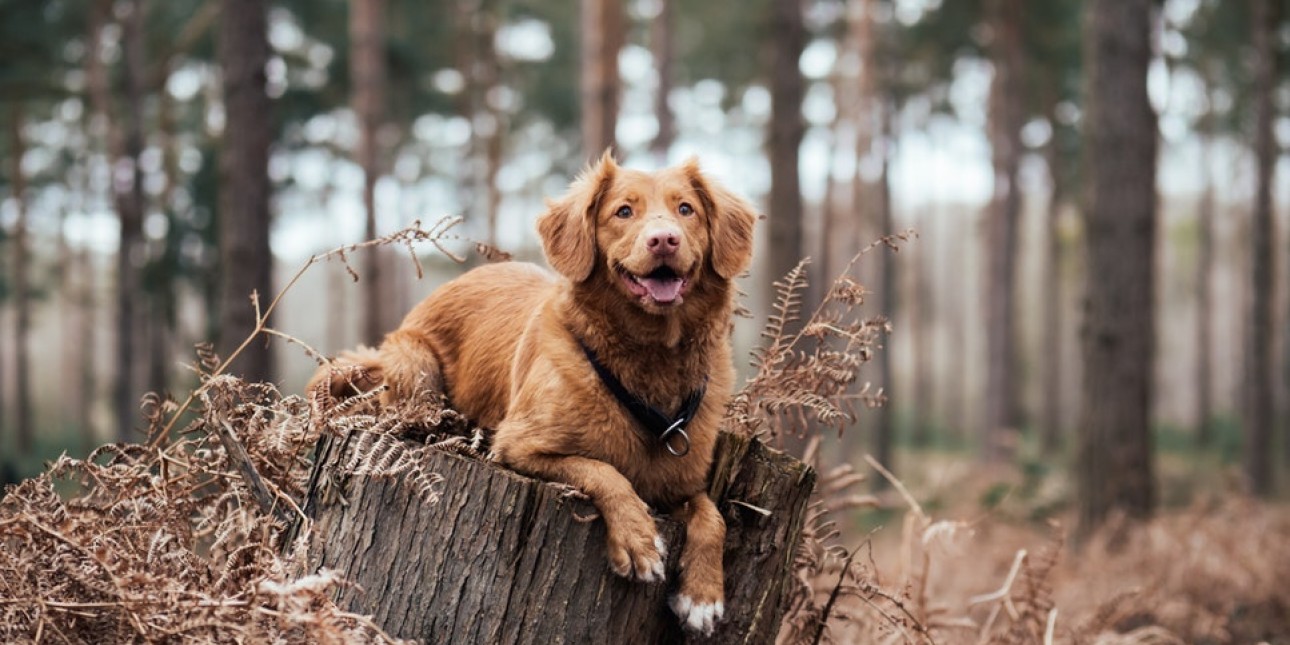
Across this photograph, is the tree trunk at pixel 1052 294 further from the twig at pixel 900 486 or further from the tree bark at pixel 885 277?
the twig at pixel 900 486

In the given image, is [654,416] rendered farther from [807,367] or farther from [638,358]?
[807,367]

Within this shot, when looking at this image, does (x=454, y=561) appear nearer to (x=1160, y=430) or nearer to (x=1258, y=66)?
(x=1258, y=66)

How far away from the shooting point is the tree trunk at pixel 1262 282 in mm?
18625

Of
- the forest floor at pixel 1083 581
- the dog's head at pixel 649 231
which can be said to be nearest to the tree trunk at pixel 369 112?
the forest floor at pixel 1083 581

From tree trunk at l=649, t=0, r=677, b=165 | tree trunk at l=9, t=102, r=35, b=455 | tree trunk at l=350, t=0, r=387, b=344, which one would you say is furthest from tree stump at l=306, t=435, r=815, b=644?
tree trunk at l=9, t=102, r=35, b=455

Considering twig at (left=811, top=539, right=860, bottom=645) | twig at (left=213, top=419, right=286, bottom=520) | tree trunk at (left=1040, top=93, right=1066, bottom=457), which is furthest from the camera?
tree trunk at (left=1040, top=93, right=1066, bottom=457)

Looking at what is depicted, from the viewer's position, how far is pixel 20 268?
2991 centimetres

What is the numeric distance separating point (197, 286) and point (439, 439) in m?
19.5

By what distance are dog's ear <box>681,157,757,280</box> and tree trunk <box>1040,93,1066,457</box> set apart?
2486 cm

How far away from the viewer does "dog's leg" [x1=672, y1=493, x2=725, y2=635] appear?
11.3ft

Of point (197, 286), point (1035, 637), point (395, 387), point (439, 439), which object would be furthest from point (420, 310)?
point (197, 286)

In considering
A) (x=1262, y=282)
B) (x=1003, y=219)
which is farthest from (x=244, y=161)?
(x=1003, y=219)

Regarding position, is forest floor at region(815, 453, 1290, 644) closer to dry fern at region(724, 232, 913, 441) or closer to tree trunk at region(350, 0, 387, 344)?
dry fern at region(724, 232, 913, 441)

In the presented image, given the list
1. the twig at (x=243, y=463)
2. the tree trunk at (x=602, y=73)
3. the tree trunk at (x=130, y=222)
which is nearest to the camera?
the twig at (x=243, y=463)
